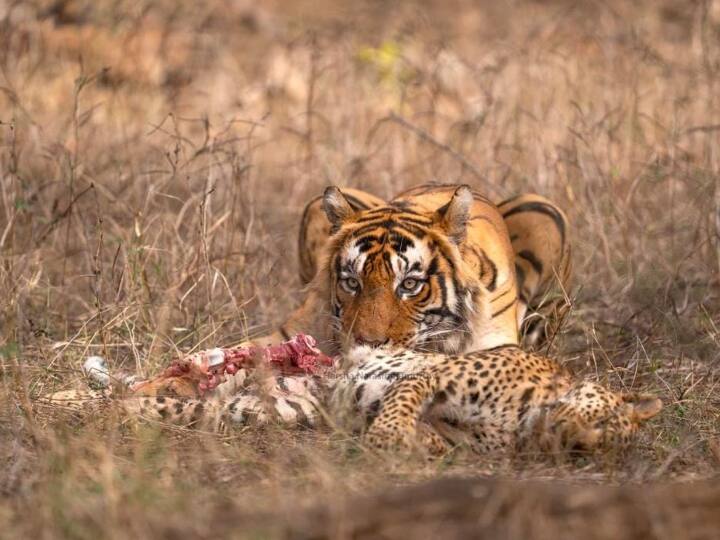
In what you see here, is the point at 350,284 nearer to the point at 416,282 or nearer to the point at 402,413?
the point at 416,282

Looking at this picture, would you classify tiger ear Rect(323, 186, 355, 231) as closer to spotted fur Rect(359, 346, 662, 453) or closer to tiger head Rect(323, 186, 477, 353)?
tiger head Rect(323, 186, 477, 353)

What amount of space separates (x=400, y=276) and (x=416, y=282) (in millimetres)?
96

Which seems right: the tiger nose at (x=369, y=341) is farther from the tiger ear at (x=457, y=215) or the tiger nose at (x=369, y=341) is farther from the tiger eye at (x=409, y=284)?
the tiger ear at (x=457, y=215)

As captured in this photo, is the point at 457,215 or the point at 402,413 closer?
the point at 402,413

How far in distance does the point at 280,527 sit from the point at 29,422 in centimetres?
159

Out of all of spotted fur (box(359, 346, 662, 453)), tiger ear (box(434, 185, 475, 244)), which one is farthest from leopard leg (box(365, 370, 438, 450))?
tiger ear (box(434, 185, 475, 244))

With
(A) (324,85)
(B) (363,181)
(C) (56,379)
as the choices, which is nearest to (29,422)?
(C) (56,379)

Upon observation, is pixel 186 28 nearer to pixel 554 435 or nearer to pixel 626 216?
pixel 626 216

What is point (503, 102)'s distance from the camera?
8930 mm

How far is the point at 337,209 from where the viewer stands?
20.2 feet

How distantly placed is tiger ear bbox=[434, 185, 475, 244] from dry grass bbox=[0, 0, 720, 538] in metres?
0.73

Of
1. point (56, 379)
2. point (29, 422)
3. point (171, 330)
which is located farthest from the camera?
point (171, 330)

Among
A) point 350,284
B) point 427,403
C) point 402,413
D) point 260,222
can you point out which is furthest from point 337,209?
point 260,222

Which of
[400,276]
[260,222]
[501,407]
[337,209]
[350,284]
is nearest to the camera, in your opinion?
[501,407]
